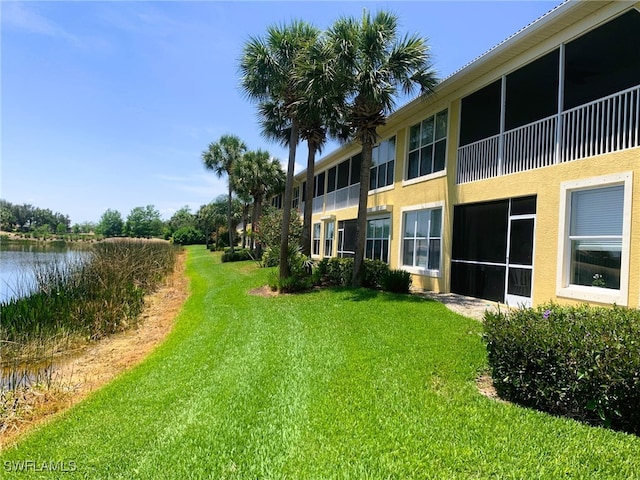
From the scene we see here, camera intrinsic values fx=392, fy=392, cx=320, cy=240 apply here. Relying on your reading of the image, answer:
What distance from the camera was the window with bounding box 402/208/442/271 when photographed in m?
13.2

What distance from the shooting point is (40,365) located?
8.70m

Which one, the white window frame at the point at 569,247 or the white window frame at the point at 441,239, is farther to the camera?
the white window frame at the point at 441,239

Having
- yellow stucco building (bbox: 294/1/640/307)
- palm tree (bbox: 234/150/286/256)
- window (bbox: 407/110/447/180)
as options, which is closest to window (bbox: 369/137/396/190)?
yellow stucco building (bbox: 294/1/640/307)

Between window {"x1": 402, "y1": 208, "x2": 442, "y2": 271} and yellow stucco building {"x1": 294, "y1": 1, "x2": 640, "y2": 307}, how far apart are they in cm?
6

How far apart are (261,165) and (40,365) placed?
87.6ft

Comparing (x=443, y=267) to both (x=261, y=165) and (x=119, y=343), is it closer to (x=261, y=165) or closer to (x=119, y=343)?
(x=119, y=343)

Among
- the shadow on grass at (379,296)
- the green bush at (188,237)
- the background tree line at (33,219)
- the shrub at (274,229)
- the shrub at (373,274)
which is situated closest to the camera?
the shadow on grass at (379,296)

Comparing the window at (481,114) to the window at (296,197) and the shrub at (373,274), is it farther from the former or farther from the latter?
the window at (296,197)

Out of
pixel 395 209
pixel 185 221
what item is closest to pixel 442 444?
pixel 395 209

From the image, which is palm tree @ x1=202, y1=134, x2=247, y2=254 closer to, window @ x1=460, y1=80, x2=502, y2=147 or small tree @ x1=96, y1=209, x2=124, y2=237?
window @ x1=460, y1=80, x2=502, y2=147

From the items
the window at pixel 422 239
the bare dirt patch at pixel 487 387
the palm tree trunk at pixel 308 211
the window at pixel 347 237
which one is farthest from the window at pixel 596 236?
the window at pixel 347 237

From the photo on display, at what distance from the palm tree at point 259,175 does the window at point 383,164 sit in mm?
16906

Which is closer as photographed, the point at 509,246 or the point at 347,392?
the point at 347,392

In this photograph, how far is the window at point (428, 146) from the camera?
43.2 ft
